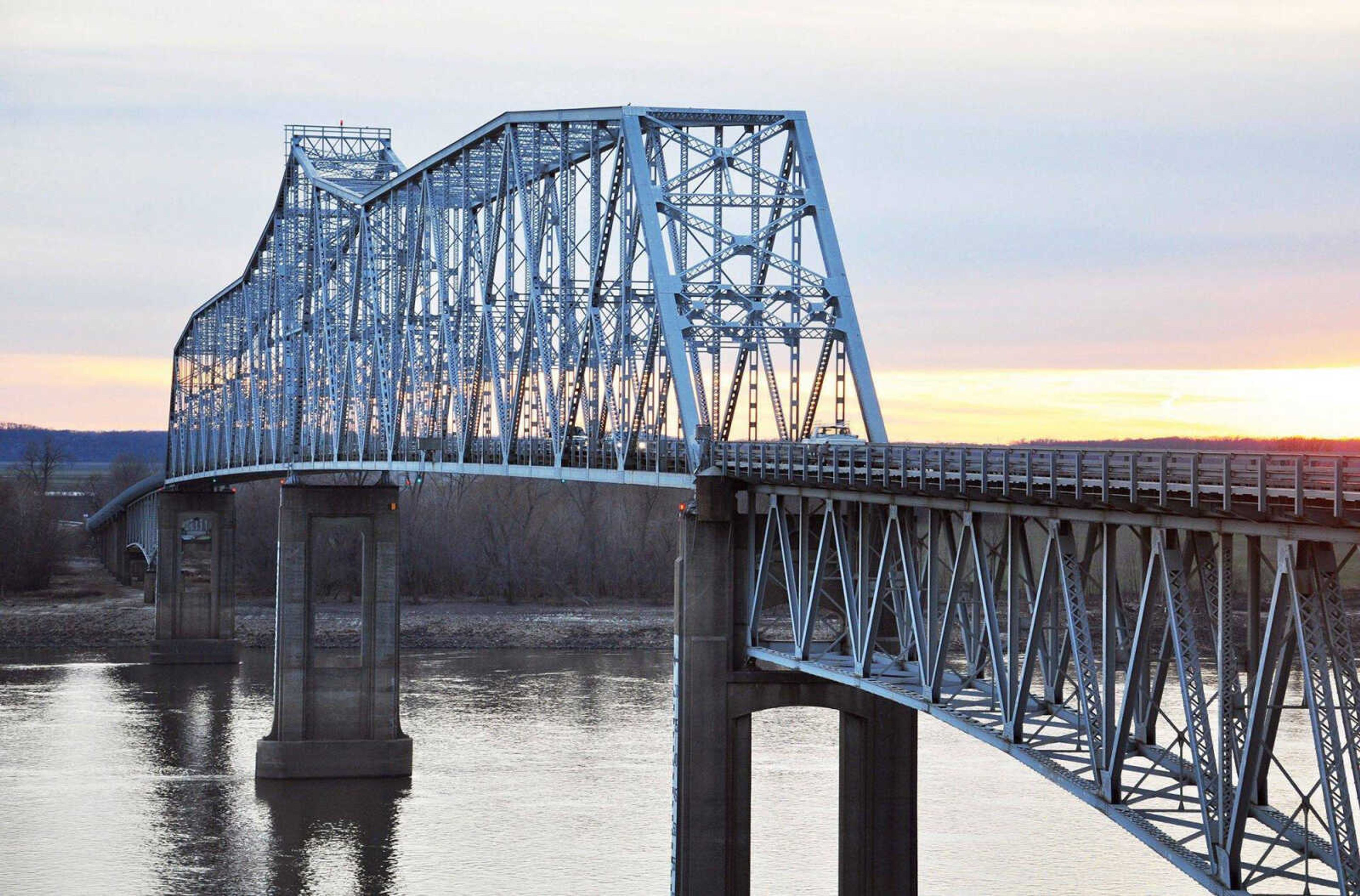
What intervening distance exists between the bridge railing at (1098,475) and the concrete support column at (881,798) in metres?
6.71

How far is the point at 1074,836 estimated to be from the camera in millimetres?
57906

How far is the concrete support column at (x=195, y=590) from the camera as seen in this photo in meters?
116

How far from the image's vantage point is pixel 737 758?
152ft

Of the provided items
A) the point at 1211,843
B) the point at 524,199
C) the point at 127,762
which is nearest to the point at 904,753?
the point at 1211,843

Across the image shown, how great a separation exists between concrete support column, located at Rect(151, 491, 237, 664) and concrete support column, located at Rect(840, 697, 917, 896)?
250 ft

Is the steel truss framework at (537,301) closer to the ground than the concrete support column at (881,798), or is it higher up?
higher up

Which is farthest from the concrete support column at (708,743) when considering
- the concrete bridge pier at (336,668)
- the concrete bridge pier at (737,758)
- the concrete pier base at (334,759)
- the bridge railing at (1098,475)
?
the concrete bridge pier at (336,668)

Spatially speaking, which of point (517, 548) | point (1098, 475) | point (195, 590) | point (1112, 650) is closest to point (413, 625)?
point (195, 590)

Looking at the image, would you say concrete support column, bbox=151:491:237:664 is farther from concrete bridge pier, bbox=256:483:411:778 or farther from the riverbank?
concrete bridge pier, bbox=256:483:411:778

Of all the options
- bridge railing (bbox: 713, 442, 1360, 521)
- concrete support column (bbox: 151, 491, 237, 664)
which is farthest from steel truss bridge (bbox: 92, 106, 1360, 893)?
concrete support column (bbox: 151, 491, 237, 664)

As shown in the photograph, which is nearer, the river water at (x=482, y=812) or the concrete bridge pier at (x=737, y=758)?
the concrete bridge pier at (x=737, y=758)

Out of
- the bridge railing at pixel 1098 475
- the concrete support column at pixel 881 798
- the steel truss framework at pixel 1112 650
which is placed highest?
the bridge railing at pixel 1098 475

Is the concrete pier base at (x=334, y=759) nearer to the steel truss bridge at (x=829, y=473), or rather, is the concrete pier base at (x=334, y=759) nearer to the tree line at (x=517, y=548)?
the steel truss bridge at (x=829, y=473)

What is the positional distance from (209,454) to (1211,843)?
123561 mm
